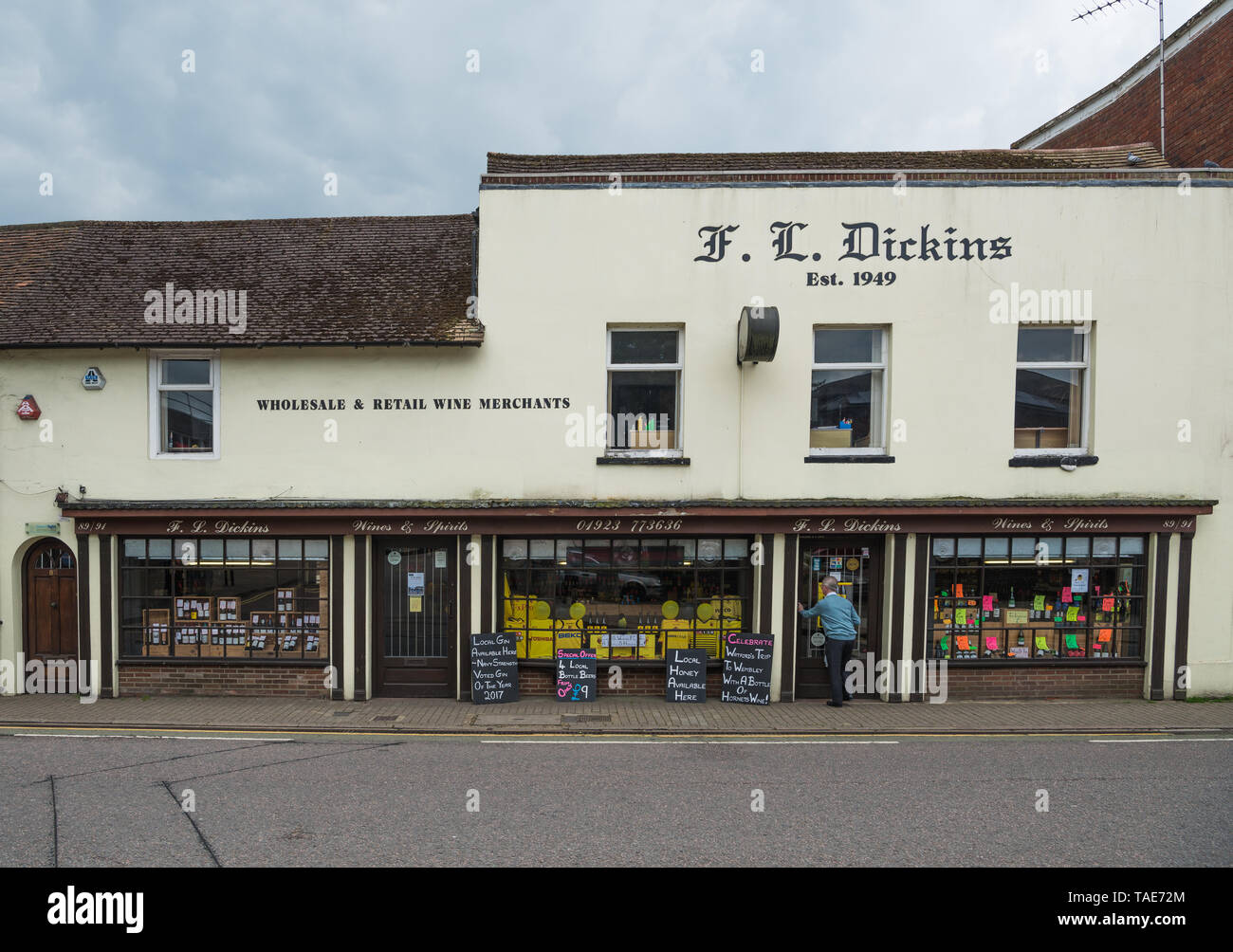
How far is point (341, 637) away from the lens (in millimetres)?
9758

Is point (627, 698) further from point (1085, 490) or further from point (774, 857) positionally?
point (1085, 490)

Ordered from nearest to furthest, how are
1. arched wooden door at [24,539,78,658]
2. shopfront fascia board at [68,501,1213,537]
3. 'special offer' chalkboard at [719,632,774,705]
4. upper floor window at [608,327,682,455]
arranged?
shopfront fascia board at [68,501,1213,537], 'special offer' chalkboard at [719,632,774,705], upper floor window at [608,327,682,455], arched wooden door at [24,539,78,658]

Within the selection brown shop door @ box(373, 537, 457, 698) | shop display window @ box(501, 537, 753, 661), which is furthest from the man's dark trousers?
brown shop door @ box(373, 537, 457, 698)

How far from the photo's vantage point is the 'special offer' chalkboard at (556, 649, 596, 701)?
9.61m

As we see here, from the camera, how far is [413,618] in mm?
9875

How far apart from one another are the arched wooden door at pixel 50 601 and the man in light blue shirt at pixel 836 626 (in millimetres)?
10412

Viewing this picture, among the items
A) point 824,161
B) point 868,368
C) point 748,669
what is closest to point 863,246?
point 868,368

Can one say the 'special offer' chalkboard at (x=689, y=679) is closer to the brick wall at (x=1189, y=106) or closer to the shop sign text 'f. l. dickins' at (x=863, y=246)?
the shop sign text 'f. l. dickins' at (x=863, y=246)

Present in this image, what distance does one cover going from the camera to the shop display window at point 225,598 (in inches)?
386

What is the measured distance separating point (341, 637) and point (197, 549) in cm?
238

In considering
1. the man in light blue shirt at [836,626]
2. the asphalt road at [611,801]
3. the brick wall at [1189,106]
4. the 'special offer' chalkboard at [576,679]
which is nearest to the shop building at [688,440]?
the 'special offer' chalkboard at [576,679]

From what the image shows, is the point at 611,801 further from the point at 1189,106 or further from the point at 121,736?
the point at 1189,106

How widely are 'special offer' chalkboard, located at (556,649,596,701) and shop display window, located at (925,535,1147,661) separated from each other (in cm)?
476

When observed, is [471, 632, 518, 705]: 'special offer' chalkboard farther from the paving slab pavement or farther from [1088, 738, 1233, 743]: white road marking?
[1088, 738, 1233, 743]: white road marking
